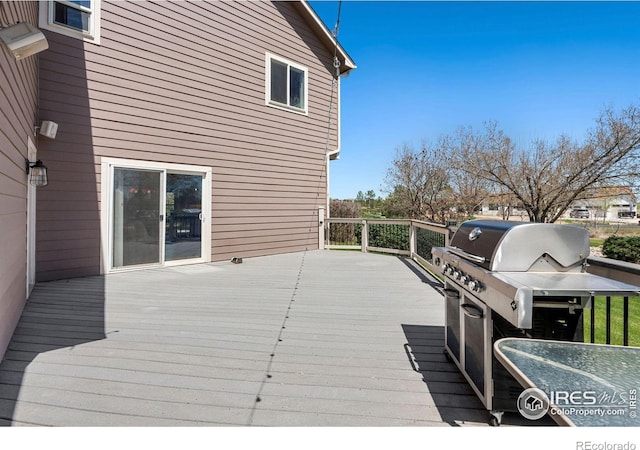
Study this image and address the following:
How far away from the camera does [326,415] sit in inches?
71.1

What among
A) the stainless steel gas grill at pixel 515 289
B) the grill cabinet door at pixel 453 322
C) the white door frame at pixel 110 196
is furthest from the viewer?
the white door frame at pixel 110 196

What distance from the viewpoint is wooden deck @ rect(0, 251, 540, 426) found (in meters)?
1.82

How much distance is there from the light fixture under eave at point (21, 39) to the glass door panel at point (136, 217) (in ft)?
9.46

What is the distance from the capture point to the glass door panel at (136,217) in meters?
5.26

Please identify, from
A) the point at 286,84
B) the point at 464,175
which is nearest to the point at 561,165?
the point at 464,175

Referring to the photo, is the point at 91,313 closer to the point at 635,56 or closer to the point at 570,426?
the point at 570,426

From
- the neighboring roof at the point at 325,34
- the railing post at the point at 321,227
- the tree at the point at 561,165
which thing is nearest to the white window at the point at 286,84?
the neighboring roof at the point at 325,34

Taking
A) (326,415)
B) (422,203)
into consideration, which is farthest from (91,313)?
(422,203)

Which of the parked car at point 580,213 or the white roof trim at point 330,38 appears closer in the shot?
the white roof trim at point 330,38

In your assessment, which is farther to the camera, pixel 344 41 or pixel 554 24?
pixel 344 41

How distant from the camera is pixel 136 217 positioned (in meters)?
5.41

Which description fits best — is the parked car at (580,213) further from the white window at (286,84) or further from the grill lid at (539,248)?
the grill lid at (539,248)

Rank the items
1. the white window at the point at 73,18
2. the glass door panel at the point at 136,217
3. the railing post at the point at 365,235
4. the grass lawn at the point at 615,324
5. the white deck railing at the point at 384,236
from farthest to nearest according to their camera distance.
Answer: the railing post at the point at 365,235
the white deck railing at the point at 384,236
the glass door panel at the point at 136,217
the white window at the point at 73,18
the grass lawn at the point at 615,324
